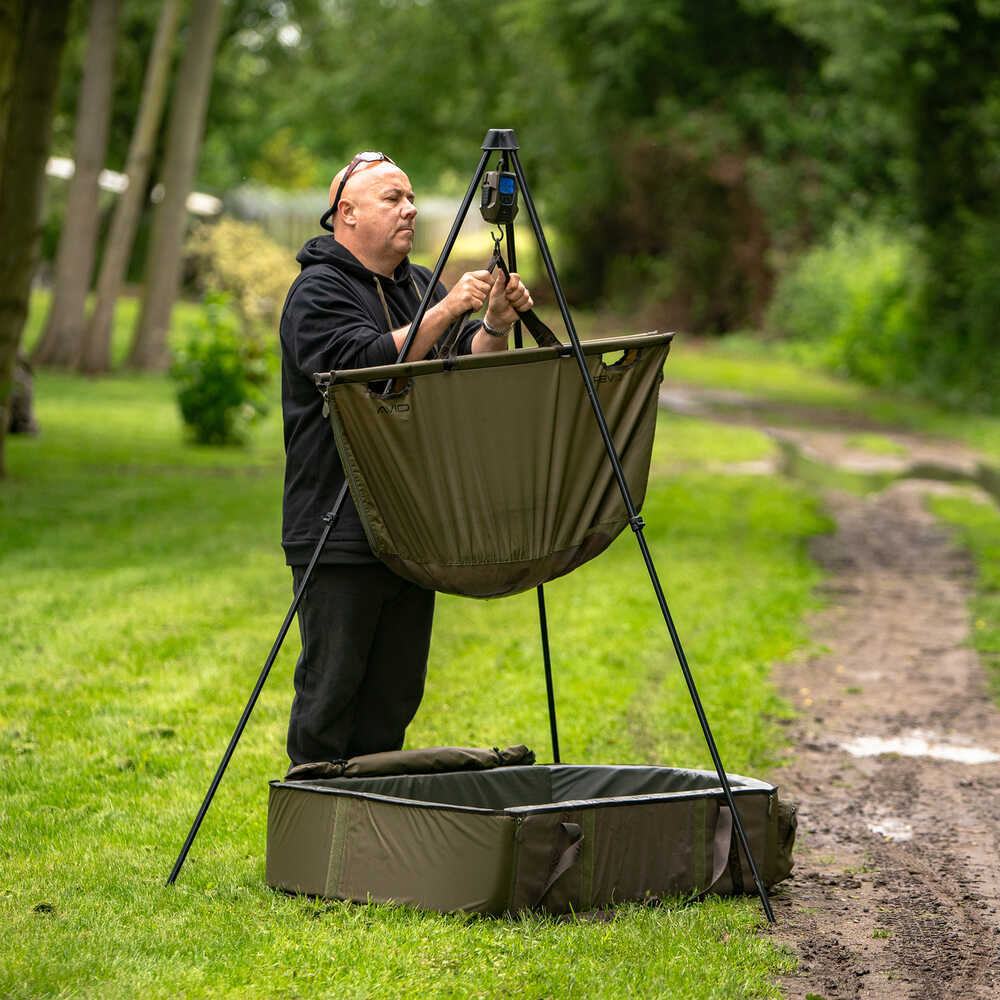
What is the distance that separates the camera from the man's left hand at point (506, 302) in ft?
14.4

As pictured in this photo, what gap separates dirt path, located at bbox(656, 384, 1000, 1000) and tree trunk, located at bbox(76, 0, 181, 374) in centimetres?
1640

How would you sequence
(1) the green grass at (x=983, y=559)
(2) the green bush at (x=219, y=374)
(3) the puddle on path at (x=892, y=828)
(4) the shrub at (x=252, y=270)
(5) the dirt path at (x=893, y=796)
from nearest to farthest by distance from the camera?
(5) the dirt path at (x=893, y=796) → (3) the puddle on path at (x=892, y=828) → (1) the green grass at (x=983, y=559) → (2) the green bush at (x=219, y=374) → (4) the shrub at (x=252, y=270)

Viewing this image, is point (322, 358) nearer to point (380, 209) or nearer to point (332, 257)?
point (332, 257)

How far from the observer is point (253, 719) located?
664 cm

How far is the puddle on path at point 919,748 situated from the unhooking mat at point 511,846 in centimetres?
185

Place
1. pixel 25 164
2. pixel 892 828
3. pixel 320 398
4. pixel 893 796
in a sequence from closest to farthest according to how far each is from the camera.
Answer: pixel 320 398
pixel 892 828
pixel 893 796
pixel 25 164

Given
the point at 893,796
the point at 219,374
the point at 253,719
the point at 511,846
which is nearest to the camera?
the point at 511,846

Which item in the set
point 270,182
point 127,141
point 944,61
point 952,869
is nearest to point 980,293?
point 944,61

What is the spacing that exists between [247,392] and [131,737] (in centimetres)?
1047

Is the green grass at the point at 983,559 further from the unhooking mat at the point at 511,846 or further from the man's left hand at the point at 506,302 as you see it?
the man's left hand at the point at 506,302

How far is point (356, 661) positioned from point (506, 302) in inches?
44.3

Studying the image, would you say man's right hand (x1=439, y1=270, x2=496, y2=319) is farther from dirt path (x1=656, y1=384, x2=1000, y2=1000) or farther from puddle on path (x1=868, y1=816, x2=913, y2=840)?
puddle on path (x1=868, y1=816, x2=913, y2=840)

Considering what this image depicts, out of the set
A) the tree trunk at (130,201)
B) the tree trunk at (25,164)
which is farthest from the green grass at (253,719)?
the tree trunk at (130,201)

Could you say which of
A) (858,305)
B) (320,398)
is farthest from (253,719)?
(858,305)
